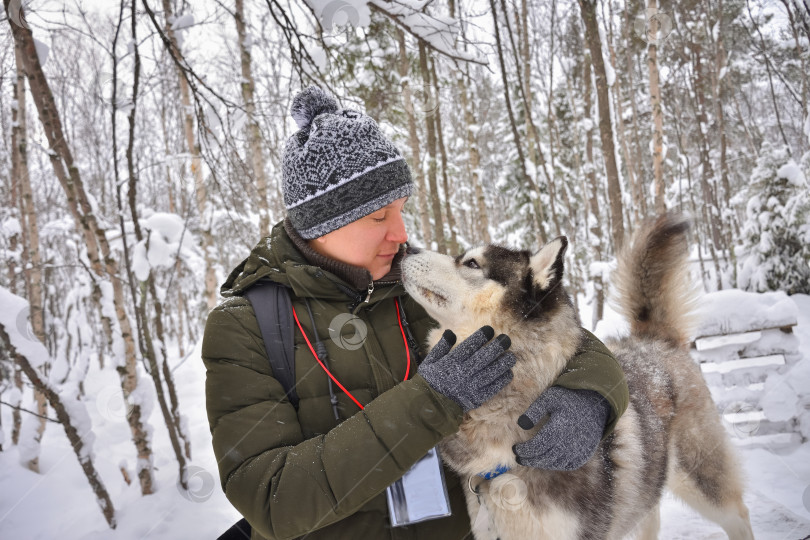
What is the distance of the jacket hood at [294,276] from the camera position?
5.83 ft

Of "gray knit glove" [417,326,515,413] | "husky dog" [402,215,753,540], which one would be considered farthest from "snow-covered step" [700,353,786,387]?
"gray knit glove" [417,326,515,413]

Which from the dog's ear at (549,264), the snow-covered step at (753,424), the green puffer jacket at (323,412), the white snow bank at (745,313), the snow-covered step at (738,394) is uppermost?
the dog's ear at (549,264)

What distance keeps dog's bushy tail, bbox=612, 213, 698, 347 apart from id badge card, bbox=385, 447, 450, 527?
89.0 inches

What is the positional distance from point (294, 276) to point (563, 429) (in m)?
1.15

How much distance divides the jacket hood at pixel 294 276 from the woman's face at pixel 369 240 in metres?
0.07

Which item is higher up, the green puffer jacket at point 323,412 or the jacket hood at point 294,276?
the jacket hood at point 294,276

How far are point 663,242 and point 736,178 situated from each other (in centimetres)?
3245
